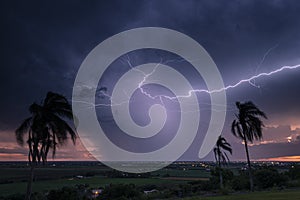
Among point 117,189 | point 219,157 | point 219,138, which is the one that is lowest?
point 117,189

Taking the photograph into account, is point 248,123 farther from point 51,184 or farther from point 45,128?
point 51,184

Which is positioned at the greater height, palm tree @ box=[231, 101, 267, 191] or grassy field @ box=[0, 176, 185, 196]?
palm tree @ box=[231, 101, 267, 191]

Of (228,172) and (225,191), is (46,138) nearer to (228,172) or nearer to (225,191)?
(225,191)

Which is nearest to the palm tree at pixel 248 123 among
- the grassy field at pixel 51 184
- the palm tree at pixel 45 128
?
the palm tree at pixel 45 128

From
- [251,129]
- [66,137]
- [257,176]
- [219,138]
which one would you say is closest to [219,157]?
[219,138]

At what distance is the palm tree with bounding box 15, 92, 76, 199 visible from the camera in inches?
749

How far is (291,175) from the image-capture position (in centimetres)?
4875

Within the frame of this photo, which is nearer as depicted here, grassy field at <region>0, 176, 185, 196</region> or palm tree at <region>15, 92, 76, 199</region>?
palm tree at <region>15, 92, 76, 199</region>

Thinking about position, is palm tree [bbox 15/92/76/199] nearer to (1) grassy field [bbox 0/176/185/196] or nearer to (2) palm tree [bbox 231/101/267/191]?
(2) palm tree [bbox 231/101/267/191]

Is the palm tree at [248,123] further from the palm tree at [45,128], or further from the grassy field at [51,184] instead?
the grassy field at [51,184]

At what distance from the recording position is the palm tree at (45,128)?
19.0m

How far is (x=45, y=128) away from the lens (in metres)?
19.4

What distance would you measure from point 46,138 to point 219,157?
30.1 meters

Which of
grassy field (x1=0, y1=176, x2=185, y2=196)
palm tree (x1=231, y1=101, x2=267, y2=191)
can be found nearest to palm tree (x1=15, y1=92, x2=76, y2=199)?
palm tree (x1=231, y1=101, x2=267, y2=191)
